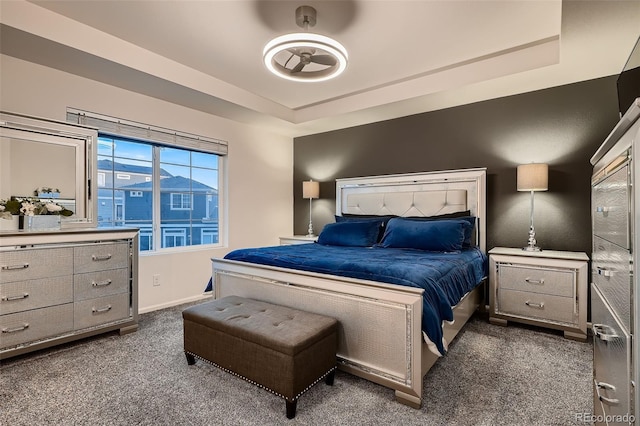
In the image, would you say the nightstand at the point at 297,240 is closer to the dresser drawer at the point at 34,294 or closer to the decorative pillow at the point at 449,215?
the decorative pillow at the point at 449,215

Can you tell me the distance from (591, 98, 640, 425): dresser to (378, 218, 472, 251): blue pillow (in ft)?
5.34

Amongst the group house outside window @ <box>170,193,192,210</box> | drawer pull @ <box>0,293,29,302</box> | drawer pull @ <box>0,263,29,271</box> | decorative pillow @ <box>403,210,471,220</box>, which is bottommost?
drawer pull @ <box>0,293,29,302</box>

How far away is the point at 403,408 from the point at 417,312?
1.82 feet

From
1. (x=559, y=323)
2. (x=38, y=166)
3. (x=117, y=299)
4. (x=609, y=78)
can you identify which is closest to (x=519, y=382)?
(x=559, y=323)

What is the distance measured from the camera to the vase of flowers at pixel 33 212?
2.39 meters

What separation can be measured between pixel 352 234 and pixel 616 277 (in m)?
2.58

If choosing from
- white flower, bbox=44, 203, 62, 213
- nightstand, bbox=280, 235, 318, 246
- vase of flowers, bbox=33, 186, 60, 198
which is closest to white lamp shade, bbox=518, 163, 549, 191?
nightstand, bbox=280, 235, 318, 246

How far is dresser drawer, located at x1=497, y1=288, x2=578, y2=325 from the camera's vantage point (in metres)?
2.70

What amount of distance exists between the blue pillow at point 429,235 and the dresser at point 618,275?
5.34ft

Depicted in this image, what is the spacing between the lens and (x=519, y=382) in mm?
2014

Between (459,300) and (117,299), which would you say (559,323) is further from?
(117,299)

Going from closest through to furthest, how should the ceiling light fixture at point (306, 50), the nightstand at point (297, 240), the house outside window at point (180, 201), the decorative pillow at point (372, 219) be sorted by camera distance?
the ceiling light fixture at point (306, 50)
the decorative pillow at point (372, 219)
the house outside window at point (180, 201)
the nightstand at point (297, 240)

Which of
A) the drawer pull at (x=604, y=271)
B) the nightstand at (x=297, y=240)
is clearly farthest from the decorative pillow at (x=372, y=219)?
the drawer pull at (x=604, y=271)

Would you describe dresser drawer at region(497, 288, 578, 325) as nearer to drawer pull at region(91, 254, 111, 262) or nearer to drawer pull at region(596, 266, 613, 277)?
drawer pull at region(596, 266, 613, 277)
